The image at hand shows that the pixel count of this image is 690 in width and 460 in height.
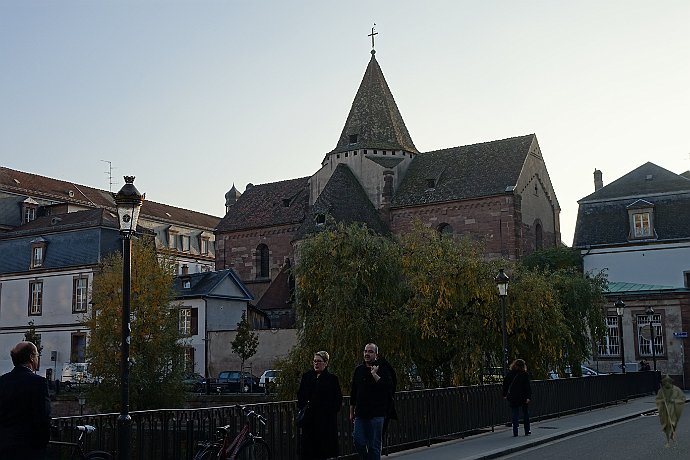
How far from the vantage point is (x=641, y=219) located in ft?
142

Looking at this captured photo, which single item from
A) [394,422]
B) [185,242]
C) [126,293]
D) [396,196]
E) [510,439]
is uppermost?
[185,242]

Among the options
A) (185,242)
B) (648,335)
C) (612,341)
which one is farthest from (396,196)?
(185,242)

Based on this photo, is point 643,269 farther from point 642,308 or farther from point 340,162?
point 340,162

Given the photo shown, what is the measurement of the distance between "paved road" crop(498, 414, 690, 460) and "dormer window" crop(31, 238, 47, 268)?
42.7 metres

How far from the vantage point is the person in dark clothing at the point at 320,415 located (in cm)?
1034

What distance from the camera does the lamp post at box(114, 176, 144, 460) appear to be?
962 cm

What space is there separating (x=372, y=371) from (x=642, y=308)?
32.6 meters

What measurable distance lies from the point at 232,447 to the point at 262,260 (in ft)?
162

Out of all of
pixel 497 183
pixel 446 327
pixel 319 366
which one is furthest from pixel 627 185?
pixel 319 366

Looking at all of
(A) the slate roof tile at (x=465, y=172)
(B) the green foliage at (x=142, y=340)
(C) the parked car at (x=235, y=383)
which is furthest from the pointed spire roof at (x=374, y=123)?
(B) the green foliage at (x=142, y=340)

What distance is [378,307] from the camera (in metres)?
23.6

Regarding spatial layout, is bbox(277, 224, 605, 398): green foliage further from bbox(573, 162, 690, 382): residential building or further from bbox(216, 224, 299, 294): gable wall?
bbox(216, 224, 299, 294): gable wall

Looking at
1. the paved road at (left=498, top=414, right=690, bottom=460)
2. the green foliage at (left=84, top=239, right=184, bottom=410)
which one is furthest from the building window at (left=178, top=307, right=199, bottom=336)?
the paved road at (left=498, top=414, right=690, bottom=460)

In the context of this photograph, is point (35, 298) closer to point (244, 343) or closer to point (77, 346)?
point (77, 346)
